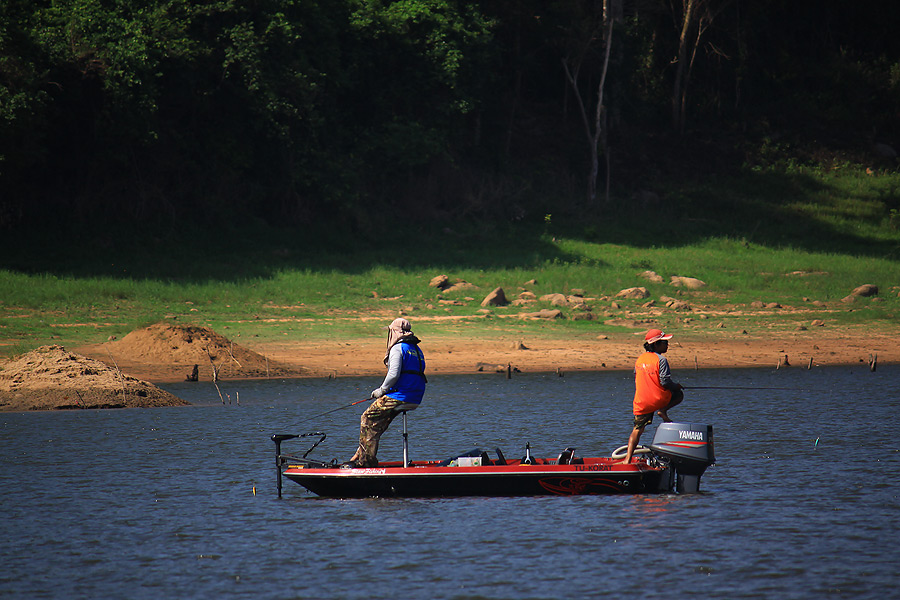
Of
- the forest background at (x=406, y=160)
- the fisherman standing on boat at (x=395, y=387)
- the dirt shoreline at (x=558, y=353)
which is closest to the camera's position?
the fisherman standing on boat at (x=395, y=387)

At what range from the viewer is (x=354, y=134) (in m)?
39.2

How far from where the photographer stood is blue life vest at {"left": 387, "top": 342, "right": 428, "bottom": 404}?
1225 centimetres

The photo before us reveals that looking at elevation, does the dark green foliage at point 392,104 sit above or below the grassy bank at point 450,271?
above

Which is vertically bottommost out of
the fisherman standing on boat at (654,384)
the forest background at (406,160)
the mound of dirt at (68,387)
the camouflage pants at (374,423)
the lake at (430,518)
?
the lake at (430,518)

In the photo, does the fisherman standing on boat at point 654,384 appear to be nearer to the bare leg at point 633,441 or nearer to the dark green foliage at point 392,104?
the bare leg at point 633,441

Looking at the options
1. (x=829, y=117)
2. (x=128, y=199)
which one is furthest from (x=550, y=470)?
(x=829, y=117)

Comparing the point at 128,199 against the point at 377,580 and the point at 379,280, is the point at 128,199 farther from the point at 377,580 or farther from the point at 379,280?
the point at 377,580

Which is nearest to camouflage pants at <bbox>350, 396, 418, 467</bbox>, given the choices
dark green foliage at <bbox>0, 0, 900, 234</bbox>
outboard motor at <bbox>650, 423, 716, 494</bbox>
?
outboard motor at <bbox>650, 423, 716, 494</bbox>

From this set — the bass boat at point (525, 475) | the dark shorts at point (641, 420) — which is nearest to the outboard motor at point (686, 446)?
the bass boat at point (525, 475)

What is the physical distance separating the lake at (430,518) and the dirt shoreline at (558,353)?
3514 millimetres

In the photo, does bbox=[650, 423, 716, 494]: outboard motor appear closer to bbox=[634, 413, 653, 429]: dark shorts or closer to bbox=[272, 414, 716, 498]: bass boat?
bbox=[272, 414, 716, 498]: bass boat

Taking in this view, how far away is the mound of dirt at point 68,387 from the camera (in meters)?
19.6

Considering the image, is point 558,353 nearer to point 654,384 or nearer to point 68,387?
point 68,387

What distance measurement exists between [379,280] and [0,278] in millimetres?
10498
